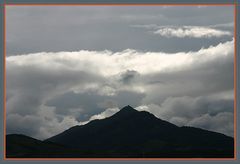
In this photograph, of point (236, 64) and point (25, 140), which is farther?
point (25, 140)

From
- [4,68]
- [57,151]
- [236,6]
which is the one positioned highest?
[236,6]

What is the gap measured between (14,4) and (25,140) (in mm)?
134633
